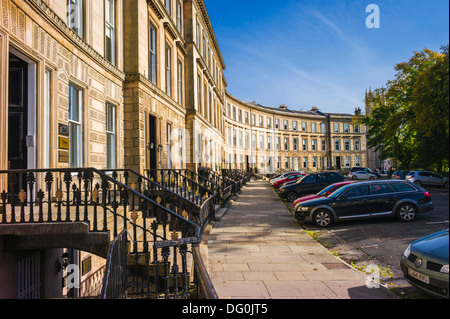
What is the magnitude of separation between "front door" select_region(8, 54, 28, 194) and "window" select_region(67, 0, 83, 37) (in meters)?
2.35

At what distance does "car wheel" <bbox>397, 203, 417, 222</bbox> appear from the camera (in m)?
11.3

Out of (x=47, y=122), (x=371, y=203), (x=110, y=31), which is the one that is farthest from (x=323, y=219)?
(x=110, y=31)

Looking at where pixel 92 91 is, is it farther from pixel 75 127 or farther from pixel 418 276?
pixel 418 276

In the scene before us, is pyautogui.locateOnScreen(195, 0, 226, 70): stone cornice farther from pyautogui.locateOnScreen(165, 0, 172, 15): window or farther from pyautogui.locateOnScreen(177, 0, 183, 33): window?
pyautogui.locateOnScreen(165, 0, 172, 15): window

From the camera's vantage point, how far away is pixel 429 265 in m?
4.79

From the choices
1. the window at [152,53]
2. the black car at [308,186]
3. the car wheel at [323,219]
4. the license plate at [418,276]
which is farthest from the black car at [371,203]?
the window at [152,53]

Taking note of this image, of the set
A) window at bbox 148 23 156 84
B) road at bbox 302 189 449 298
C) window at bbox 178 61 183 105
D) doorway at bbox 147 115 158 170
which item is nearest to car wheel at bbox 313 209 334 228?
road at bbox 302 189 449 298

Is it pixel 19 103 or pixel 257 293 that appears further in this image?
pixel 19 103

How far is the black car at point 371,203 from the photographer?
11367mm

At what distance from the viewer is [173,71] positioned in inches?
685

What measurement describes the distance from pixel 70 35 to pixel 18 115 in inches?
105

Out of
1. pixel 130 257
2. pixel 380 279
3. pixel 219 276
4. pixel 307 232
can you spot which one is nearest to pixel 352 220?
pixel 307 232
